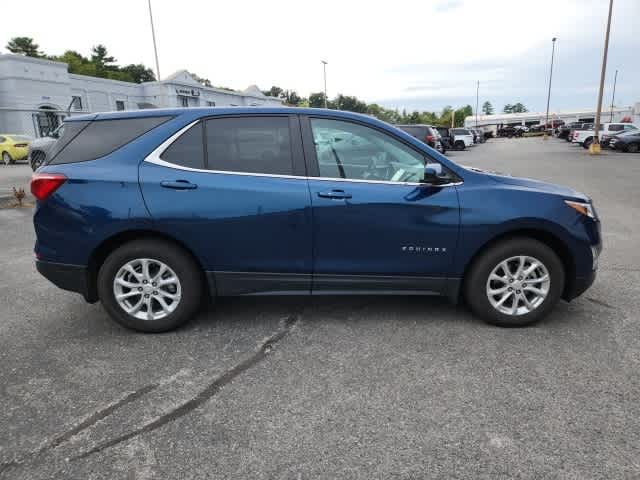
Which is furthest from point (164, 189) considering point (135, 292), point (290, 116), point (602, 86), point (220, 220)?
point (602, 86)

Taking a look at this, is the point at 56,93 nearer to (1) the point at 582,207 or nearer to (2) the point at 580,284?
(1) the point at 582,207

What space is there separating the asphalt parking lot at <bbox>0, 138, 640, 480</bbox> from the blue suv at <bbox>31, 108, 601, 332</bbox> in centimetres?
35

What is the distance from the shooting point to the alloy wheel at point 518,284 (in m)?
3.70

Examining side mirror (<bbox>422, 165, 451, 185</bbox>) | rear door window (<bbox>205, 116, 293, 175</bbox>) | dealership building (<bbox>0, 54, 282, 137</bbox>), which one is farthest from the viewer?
dealership building (<bbox>0, 54, 282, 137</bbox>)

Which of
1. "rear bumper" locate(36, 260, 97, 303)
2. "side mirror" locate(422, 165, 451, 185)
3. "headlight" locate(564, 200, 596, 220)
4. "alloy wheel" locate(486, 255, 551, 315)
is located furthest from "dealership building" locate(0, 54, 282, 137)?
"headlight" locate(564, 200, 596, 220)

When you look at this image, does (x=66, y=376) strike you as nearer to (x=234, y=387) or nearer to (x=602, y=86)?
(x=234, y=387)

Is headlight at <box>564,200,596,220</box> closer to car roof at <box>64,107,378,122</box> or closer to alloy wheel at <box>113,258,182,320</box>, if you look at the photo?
car roof at <box>64,107,378,122</box>

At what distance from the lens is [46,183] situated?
11.8 ft

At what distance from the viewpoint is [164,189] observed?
139 inches

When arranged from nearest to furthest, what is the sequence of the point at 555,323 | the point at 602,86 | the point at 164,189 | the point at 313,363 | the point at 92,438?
the point at 92,438 < the point at 313,363 < the point at 164,189 < the point at 555,323 < the point at 602,86

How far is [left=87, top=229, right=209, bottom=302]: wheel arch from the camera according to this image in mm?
3639

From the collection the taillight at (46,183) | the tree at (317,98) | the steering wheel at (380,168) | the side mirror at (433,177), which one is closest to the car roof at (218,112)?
the steering wheel at (380,168)

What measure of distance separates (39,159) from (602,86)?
2732cm

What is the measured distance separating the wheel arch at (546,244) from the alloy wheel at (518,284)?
172mm
